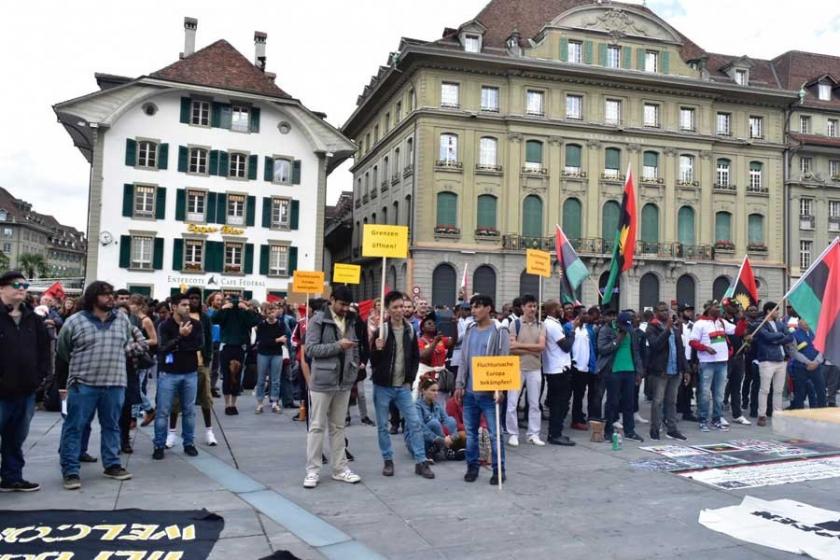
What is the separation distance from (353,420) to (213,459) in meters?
3.65

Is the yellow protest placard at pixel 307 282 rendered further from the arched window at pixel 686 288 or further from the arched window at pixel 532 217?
→ the arched window at pixel 686 288

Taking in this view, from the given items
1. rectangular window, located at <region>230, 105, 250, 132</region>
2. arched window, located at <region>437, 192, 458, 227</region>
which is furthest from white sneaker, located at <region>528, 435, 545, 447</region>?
arched window, located at <region>437, 192, 458, 227</region>

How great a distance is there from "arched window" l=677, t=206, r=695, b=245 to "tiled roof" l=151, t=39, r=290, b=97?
2366 centimetres

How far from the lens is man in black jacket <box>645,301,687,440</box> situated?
10.5 meters

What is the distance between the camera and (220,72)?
1407 inches

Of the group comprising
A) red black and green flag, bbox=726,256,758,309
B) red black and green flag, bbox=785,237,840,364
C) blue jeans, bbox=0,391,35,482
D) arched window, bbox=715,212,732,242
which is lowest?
blue jeans, bbox=0,391,35,482

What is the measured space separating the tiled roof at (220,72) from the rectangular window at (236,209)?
17.1ft

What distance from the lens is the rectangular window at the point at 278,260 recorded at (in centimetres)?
3584

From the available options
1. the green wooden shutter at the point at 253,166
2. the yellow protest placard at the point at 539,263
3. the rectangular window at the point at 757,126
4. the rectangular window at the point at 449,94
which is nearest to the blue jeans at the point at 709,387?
the yellow protest placard at the point at 539,263

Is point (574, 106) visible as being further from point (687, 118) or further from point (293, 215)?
point (293, 215)

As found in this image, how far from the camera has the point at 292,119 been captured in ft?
119

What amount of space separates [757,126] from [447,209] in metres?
20.9

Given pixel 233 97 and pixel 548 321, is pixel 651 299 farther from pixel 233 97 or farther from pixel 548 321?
pixel 548 321

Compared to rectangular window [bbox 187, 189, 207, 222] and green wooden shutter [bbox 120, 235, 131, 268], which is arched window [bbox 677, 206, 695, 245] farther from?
green wooden shutter [bbox 120, 235, 131, 268]
